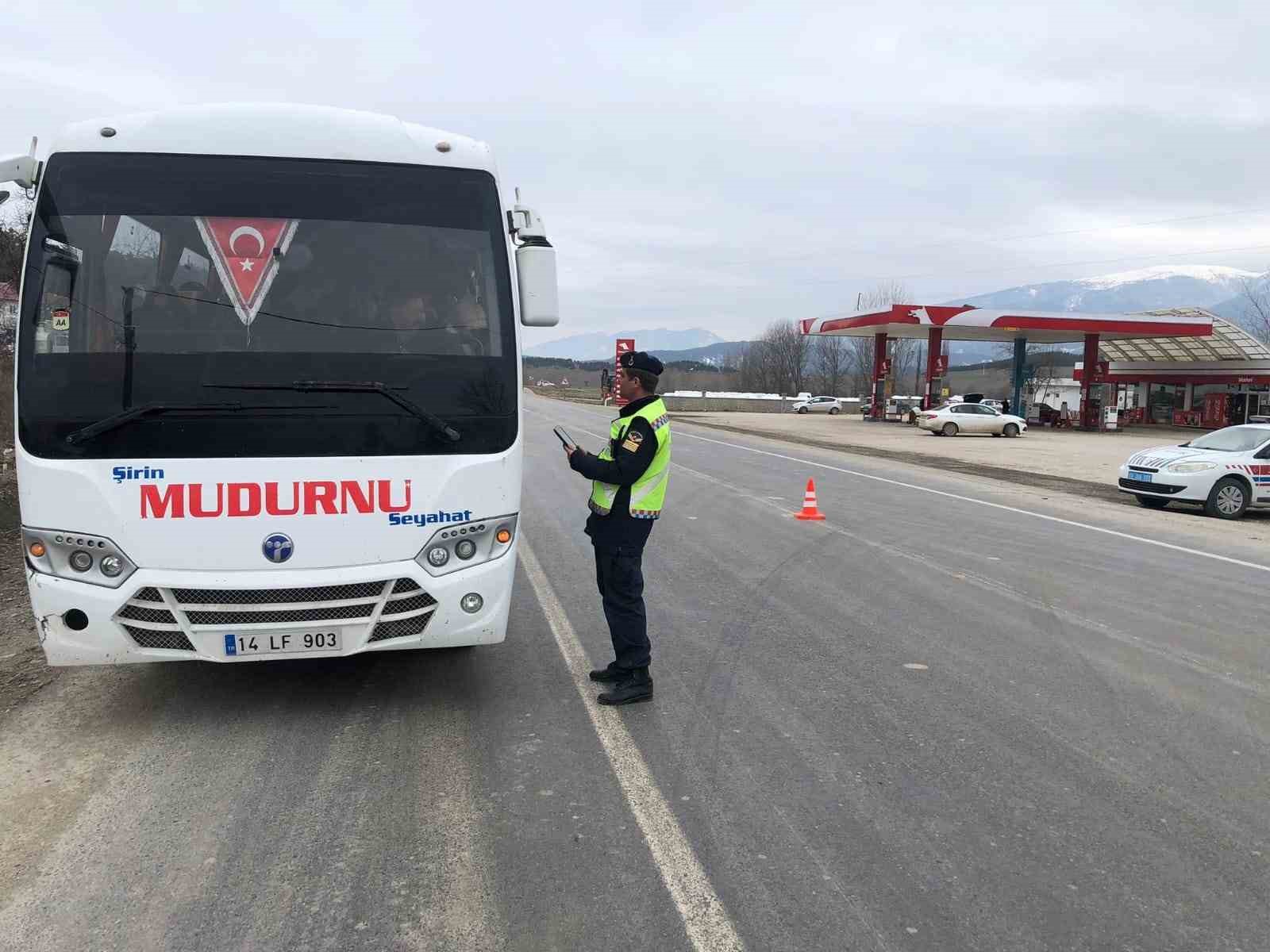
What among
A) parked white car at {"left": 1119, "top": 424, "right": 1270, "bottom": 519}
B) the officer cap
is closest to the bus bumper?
the officer cap

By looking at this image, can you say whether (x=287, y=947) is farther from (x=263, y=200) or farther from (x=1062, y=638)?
(x=1062, y=638)

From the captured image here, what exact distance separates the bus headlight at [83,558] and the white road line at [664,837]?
237 centimetres

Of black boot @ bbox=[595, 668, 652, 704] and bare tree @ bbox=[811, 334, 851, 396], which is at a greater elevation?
bare tree @ bbox=[811, 334, 851, 396]

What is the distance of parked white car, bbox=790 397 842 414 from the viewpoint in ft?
219

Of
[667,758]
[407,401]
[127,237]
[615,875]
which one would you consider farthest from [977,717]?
[127,237]

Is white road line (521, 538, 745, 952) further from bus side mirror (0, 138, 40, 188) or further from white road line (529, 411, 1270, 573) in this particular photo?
white road line (529, 411, 1270, 573)

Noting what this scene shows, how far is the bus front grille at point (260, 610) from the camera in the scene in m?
4.38

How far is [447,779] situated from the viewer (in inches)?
161

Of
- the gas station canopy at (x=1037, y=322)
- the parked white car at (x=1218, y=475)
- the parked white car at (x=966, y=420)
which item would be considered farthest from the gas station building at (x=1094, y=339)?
the parked white car at (x=1218, y=475)

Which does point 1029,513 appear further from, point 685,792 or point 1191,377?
point 1191,377

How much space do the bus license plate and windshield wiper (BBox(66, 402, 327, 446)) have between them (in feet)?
3.53

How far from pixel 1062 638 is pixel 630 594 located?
3.43 meters

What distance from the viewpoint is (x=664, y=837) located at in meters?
3.61

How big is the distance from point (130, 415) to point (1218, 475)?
1510cm
